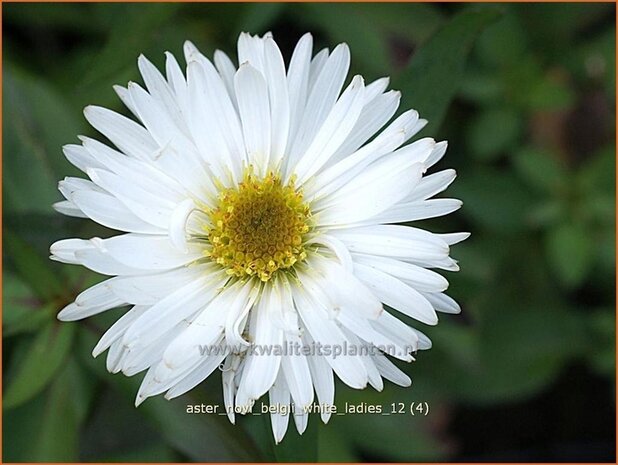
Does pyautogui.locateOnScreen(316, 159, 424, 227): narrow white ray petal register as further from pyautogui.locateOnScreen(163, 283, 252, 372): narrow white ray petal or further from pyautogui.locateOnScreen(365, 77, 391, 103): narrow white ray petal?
pyautogui.locateOnScreen(163, 283, 252, 372): narrow white ray petal

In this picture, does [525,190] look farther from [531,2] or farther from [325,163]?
[325,163]

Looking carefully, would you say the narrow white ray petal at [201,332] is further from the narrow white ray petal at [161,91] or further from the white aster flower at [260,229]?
the narrow white ray petal at [161,91]

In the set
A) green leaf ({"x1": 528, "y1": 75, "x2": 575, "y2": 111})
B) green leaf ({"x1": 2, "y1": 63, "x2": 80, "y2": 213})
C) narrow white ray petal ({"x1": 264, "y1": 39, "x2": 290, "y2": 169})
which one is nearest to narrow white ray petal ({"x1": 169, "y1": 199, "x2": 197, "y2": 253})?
narrow white ray petal ({"x1": 264, "y1": 39, "x2": 290, "y2": 169})

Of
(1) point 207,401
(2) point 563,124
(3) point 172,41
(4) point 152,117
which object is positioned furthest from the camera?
(2) point 563,124

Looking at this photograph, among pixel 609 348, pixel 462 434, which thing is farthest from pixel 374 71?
pixel 462 434

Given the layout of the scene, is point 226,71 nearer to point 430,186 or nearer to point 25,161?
point 430,186

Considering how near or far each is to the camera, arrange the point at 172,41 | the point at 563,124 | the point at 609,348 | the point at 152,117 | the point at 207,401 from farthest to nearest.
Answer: the point at 563,124 < the point at 609,348 < the point at 172,41 < the point at 207,401 < the point at 152,117

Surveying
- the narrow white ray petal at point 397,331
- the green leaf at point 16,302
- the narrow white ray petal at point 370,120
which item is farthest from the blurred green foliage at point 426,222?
the narrow white ray petal at point 397,331
